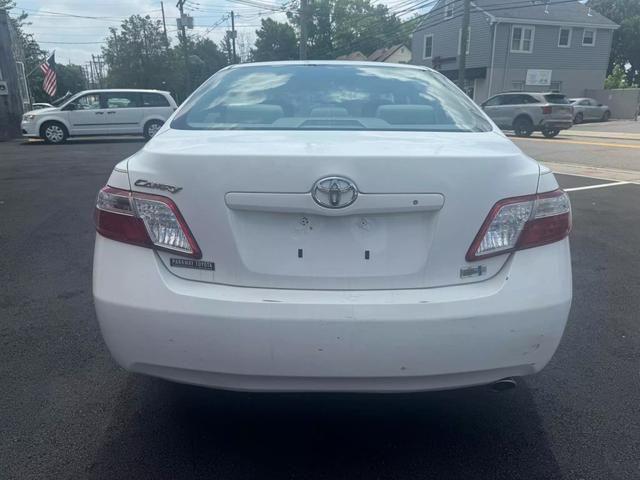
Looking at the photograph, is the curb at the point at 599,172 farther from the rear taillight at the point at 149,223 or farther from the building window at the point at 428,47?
the building window at the point at 428,47

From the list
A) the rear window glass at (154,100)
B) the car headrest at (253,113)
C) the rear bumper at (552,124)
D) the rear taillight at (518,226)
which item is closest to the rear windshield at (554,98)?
the rear bumper at (552,124)

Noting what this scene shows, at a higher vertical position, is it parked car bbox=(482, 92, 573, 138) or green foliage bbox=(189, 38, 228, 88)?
green foliage bbox=(189, 38, 228, 88)

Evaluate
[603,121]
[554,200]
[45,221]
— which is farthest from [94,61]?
[554,200]

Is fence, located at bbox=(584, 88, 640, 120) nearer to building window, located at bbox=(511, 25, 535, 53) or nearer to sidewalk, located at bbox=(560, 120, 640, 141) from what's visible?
sidewalk, located at bbox=(560, 120, 640, 141)

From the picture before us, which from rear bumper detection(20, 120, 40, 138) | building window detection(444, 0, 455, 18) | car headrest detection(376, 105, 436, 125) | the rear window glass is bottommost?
rear bumper detection(20, 120, 40, 138)

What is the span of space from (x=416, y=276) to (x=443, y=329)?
0.66ft

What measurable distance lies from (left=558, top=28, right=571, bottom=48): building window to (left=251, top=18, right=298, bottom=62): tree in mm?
37201

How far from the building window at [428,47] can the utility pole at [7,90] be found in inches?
1080

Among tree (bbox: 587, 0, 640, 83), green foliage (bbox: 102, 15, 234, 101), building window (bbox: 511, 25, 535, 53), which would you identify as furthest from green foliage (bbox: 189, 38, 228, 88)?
tree (bbox: 587, 0, 640, 83)

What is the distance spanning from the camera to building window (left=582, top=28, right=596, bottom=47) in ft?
115

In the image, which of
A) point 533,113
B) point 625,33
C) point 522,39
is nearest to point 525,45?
point 522,39

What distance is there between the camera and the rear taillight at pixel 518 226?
1835mm

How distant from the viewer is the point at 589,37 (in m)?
35.3

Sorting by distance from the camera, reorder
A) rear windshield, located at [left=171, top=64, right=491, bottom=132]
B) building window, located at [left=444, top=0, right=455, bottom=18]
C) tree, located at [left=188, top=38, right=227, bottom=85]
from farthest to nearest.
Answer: tree, located at [left=188, top=38, right=227, bottom=85] < building window, located at [left=444, top=0, right=455, bottom=18] < rear windshield, located at [left=171, top=64, right=491, bottom=132]
